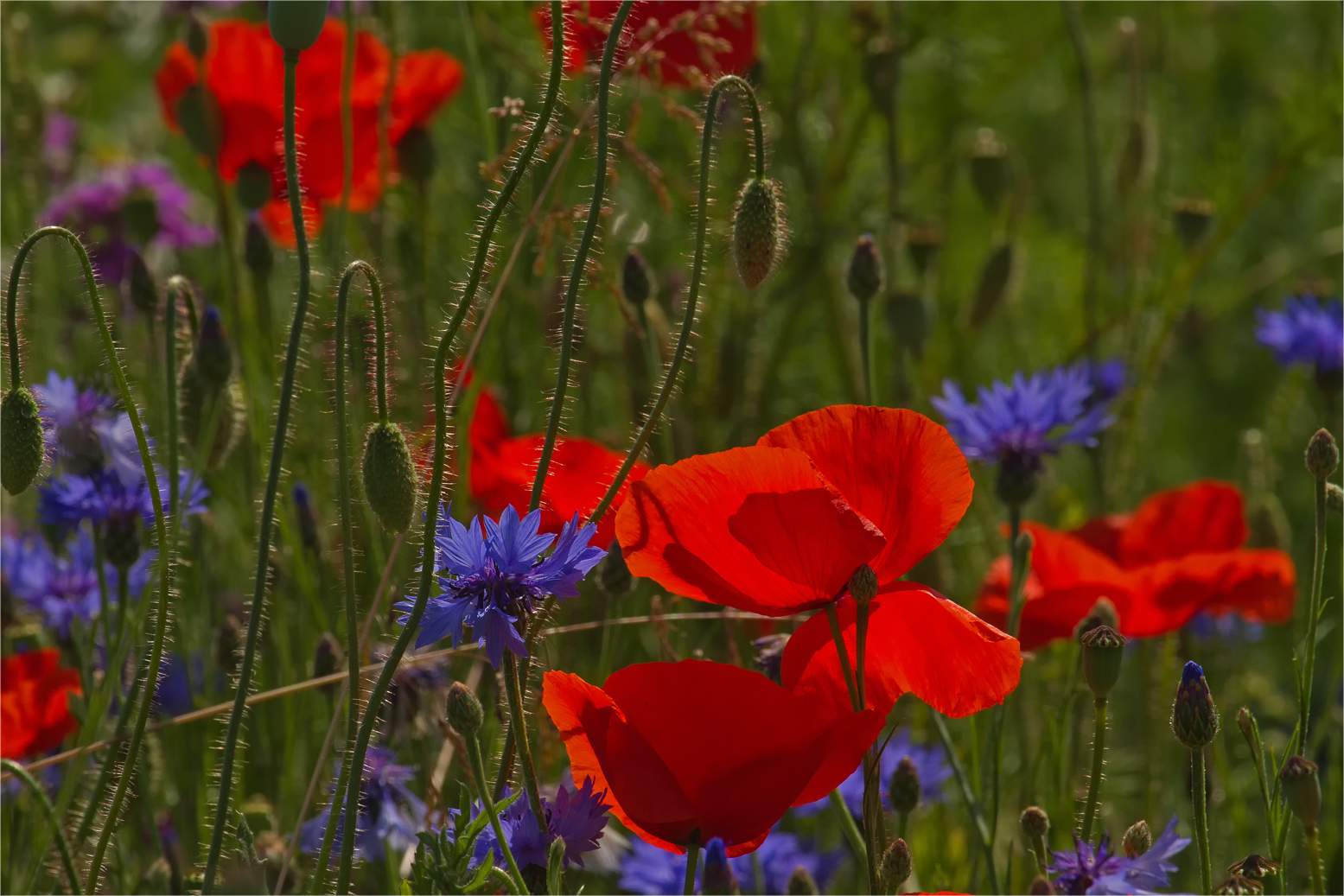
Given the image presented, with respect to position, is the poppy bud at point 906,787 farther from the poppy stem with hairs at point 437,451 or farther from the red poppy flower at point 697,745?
the poppy stem with hairs at point 437,451

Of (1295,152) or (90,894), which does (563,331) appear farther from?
A: (1295,152)

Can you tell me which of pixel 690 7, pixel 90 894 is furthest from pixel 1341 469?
pixel 90 894

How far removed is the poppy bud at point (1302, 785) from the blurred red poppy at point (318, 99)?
3.33 feet

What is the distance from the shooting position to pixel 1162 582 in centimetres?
110

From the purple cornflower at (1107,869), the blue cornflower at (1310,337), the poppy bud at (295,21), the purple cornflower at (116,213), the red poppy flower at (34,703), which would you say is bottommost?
the purple cornflower at (1107,869)

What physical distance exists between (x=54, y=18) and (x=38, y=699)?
6.52ft

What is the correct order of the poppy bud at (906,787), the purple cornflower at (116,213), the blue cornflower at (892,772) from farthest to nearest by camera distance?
the purple cornflower at (116,213)
the blue cornflower at (892,772)
the poppy bud at (906,787)

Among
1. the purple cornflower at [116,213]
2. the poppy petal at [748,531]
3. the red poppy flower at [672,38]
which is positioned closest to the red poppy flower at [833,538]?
the poppy petal at [748,531]

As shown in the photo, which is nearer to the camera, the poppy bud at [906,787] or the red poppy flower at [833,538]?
the red poppy flower at [833,538]

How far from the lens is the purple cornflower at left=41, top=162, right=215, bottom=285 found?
1.77 m

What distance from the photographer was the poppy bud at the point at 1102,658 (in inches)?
30.4

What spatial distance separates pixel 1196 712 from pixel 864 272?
401 millimetres

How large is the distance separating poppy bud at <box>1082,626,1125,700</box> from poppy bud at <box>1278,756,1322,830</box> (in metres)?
0.10

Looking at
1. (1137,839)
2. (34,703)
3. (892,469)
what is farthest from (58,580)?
(1137,839)
